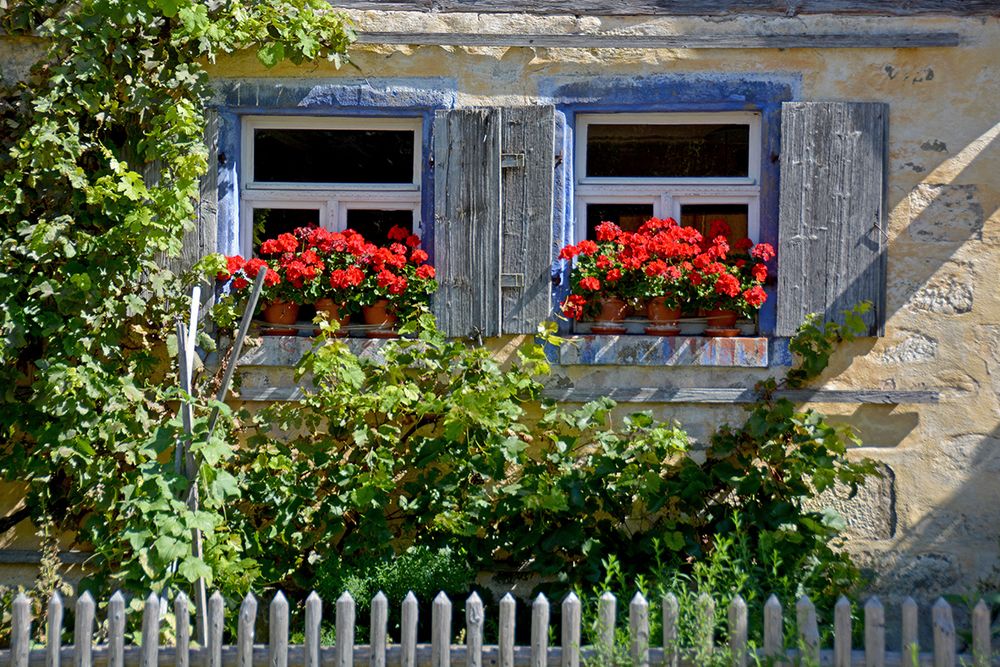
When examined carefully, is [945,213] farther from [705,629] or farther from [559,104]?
[705,629]

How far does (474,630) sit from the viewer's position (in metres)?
4.00

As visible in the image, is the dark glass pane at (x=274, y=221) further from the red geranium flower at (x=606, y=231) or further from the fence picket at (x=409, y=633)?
the fence picket at (x=409, y=633)

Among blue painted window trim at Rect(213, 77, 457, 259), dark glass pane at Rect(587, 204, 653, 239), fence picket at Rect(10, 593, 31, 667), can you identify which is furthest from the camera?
dark glass pane at Rect(587, 204, 653, 239)

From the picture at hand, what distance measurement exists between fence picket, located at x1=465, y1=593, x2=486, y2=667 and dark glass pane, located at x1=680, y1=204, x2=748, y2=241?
8.20 ft

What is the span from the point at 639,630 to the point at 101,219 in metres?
3.16

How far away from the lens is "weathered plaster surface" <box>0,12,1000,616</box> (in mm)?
5496

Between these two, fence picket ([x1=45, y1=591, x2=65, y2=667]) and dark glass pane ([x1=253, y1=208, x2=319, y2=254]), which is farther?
dark glass pane ([x1=253, y1=208, x2=319, y2=254])

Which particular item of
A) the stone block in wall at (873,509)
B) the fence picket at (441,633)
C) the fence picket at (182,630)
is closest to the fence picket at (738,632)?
the fence picket at (441,633)

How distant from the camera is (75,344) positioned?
5305 mm

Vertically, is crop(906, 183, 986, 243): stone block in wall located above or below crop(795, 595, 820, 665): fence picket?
above

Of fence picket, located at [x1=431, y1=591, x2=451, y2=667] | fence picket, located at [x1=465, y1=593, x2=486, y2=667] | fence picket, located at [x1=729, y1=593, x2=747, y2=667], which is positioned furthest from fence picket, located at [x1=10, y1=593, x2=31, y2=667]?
fence picket, located at [x1=729, y1=593, x2=747, y2=667]

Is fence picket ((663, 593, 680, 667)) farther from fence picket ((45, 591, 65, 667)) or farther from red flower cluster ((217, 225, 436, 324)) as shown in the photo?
red flower cluster ((217, 225, 436, 324))

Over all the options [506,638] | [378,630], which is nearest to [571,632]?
[506,638]

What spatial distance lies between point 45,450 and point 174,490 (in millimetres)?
1238
